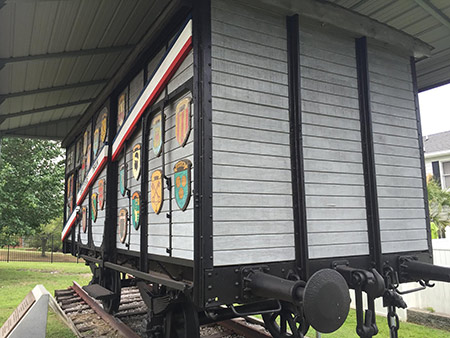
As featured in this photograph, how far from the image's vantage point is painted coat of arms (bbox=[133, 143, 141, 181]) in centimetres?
483

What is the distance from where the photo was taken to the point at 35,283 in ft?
38.4

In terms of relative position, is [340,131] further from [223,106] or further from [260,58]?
[223,106]

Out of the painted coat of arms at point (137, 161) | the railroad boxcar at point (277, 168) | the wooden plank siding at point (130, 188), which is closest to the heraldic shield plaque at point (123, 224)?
the wooden plank siding at point (130, 188)

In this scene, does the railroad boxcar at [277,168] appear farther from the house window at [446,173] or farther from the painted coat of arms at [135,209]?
the house window at [446,173]

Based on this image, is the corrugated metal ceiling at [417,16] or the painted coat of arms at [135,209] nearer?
the corrugated metal ceiling at [417,16]

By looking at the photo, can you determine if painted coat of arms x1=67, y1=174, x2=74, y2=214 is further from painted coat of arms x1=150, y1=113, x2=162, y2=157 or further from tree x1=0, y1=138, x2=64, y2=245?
painted coat of arms x1=150, y1=113, x2=162, y2=157

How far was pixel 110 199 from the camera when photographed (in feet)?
19.4

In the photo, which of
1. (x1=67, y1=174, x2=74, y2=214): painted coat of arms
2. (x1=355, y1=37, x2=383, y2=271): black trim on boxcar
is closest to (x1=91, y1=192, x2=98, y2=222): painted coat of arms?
(x1=67, y1=174, x2=74, y2=214): painted coat of arms

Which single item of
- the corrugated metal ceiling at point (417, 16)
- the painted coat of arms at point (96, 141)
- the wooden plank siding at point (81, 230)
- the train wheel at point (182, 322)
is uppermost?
the corrugated metal ceiling at point (417, 16)

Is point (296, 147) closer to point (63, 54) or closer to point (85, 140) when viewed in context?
point (63, 54)

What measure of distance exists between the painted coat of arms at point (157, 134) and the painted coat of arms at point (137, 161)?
51cm

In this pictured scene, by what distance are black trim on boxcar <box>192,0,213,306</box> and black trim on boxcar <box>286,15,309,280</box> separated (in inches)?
36.0

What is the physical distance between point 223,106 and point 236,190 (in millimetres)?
756

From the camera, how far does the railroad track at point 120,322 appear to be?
5.38m
